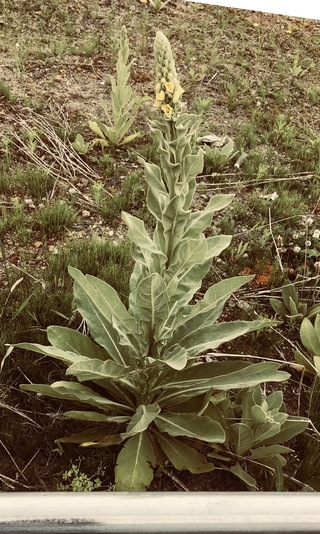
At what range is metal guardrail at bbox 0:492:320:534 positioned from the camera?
91 centimetres

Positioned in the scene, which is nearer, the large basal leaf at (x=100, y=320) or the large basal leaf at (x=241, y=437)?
the large basal leaf at (x=241, y=437)

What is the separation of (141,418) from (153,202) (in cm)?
62

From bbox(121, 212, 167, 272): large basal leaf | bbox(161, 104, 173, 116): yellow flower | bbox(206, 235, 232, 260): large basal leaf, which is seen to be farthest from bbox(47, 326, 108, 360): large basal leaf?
bbox(161, 104, 173, 116): yellow flower

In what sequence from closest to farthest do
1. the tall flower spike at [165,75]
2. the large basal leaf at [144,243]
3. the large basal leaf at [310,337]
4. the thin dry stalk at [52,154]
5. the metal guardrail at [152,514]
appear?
1. the metal guardrail at [152,514]
2. the tall flower spike at [165,75]
3. the large basal leaf at [144,243]
4. the large basal leaf at [310,337]
5. the thin dry stalk at [52,154]

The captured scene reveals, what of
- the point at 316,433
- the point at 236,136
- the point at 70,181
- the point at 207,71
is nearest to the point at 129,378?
the point at 316,433

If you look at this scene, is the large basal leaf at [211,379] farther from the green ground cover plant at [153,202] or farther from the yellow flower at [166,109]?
the yellow flower at [166,109]

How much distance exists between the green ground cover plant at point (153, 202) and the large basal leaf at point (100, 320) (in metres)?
0.07

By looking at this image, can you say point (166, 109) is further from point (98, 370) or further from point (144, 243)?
point (98, 370)

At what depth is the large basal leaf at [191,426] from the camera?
163cm

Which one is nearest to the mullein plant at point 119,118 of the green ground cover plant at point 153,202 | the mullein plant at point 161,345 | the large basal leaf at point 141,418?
the green ground cover plant at point 153,202

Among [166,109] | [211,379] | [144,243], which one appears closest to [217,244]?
[144,243]

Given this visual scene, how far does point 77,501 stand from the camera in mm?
927

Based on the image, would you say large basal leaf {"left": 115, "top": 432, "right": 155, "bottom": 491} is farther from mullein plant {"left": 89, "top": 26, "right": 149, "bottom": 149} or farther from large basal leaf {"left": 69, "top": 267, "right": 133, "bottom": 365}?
mullein plant {"left": 89, "top": 26, "right": 149, "bottom": 149}

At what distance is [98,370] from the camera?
1.57m
